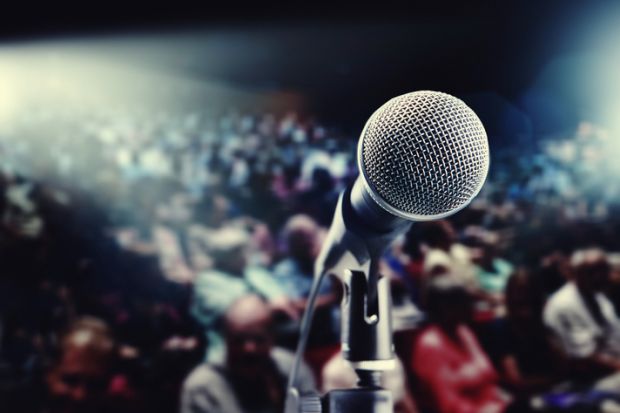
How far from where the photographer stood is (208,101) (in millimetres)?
2041

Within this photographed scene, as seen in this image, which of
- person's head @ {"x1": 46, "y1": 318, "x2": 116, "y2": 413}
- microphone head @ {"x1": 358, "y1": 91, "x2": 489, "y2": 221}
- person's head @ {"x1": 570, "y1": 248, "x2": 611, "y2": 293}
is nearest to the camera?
microphone head @ {"x1": 358, "y1": 91, "x2": 489, "y2": 221}

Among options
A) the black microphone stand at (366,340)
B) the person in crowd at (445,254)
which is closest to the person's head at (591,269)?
the person in crowd at (445,254)

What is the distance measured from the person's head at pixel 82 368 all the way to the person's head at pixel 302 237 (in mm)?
739

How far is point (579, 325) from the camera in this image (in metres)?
2.02

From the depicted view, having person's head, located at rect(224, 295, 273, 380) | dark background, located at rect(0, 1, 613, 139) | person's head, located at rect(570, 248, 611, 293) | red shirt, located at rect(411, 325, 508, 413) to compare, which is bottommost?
red shirt, located at rect(411, 325, 508, 413)

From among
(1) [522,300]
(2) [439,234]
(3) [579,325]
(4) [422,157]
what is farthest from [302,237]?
(4) [422,157]

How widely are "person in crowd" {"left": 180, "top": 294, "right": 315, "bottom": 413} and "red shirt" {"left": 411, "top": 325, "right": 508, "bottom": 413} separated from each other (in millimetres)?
444

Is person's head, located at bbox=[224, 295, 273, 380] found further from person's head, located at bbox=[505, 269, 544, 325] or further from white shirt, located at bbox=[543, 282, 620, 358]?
white shirt, located at bbox=[543, 282, 620, 358]

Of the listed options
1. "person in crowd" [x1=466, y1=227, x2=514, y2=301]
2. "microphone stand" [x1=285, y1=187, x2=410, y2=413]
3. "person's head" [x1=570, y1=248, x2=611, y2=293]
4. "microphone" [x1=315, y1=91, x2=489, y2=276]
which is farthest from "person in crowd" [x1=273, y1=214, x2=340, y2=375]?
"microphone" [x1=315, y1=91, x2=489, y2=276]

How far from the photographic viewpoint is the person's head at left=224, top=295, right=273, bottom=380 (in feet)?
6.41

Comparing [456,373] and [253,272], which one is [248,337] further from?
[456,373]

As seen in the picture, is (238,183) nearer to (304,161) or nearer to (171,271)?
(304,161)

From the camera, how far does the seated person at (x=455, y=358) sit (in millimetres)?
2010

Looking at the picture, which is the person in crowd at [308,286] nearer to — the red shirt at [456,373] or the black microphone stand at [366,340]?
the red shirt at [456,373]
